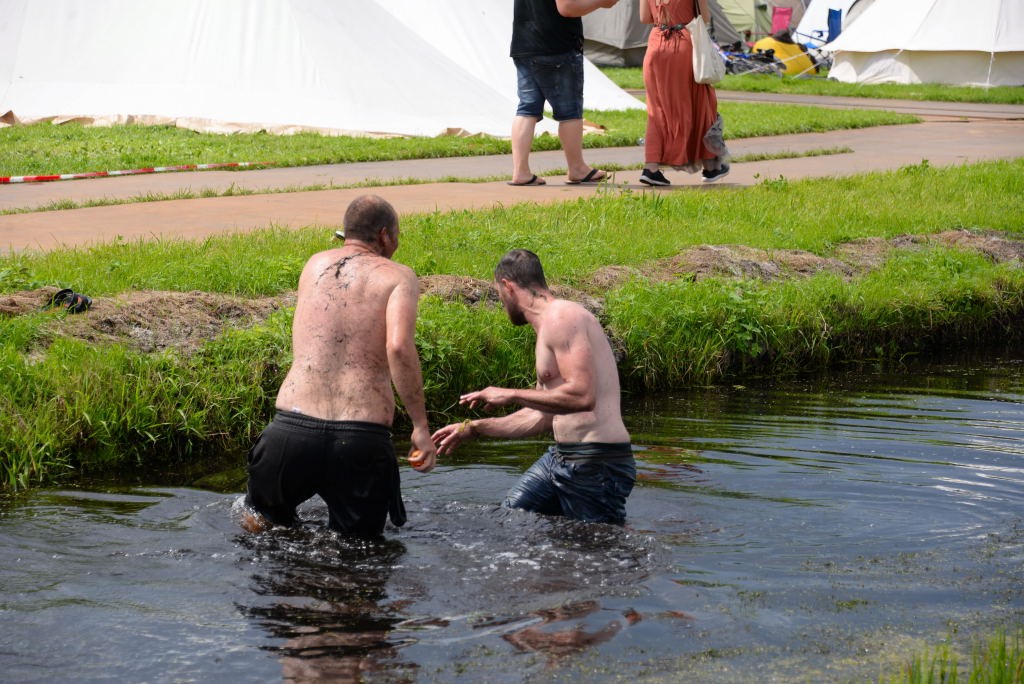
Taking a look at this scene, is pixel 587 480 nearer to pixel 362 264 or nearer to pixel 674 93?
pixel 362 264

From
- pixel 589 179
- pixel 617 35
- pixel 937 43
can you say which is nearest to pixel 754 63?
pixel 617 35

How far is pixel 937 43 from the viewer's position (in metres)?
26.4

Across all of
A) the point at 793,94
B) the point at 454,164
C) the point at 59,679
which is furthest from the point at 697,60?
the point at 793,94

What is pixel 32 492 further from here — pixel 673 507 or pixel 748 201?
pixel 748 201

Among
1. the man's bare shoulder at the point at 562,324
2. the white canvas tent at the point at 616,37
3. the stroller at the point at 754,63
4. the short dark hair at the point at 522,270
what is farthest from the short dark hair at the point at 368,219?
the white canvas tent at the point at 616,37

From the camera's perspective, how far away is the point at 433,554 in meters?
5.30

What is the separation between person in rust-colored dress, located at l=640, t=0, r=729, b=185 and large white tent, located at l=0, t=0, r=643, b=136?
4661 millimetres

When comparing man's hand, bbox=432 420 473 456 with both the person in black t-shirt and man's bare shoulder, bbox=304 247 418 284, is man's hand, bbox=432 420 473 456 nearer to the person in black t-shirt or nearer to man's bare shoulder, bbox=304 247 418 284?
man's bare shoulder, bbox=304 247 418 284

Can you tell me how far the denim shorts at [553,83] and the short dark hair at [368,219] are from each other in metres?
6.79

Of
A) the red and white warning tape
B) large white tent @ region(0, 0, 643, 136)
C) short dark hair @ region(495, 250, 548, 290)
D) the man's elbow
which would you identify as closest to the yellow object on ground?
large white tent @ region(0, 0, 643, 136)

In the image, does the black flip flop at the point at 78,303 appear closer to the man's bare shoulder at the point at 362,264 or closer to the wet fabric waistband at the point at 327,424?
the man's bare shoulder at the point at 362,264

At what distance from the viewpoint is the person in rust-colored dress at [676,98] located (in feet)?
38.9

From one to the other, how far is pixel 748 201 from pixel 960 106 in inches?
530

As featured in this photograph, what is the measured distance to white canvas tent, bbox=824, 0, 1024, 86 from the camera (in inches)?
1017
